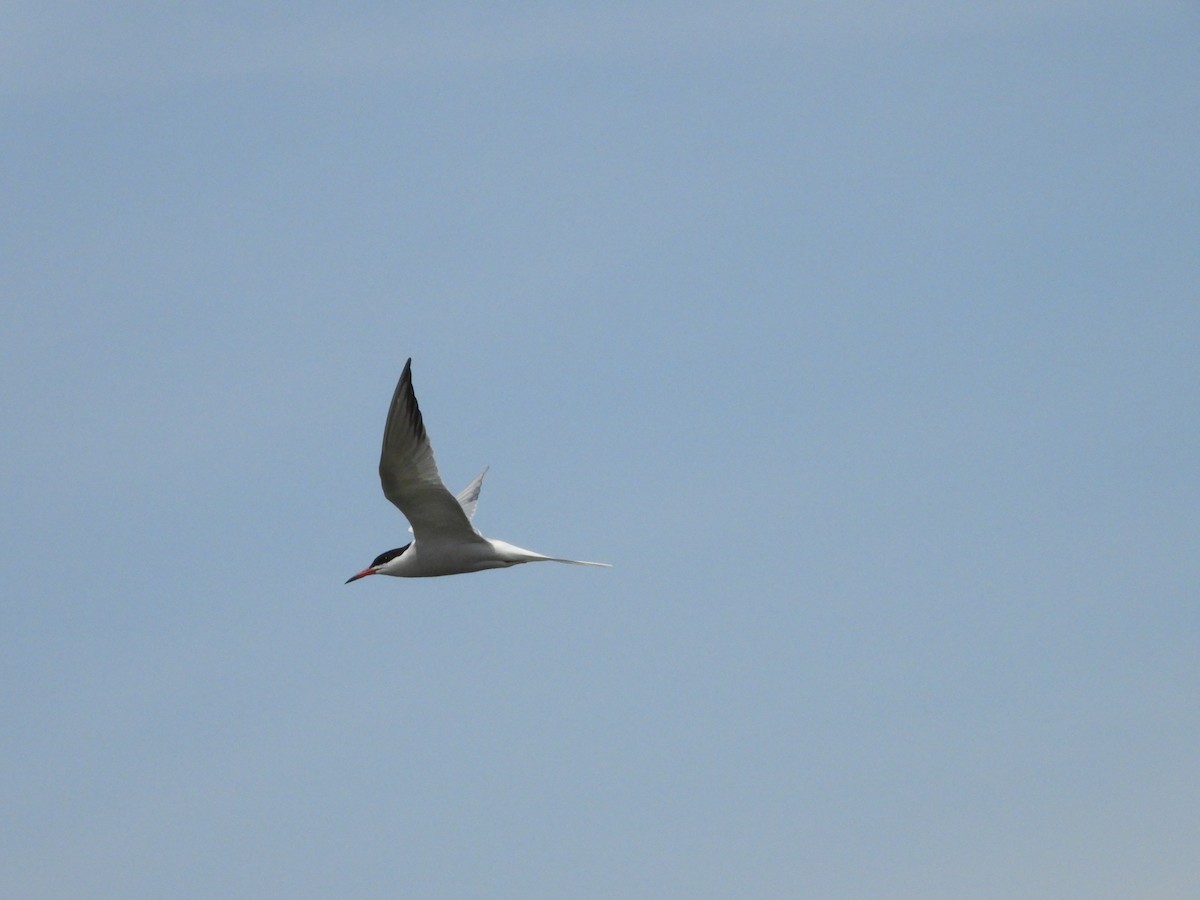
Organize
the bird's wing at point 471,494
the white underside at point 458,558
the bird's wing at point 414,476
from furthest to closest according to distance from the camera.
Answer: the bird's wing at point 471,494 < the white underside at point 458,558 < the bird's wing at point 414,476

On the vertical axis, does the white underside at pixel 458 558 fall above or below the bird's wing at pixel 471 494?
below

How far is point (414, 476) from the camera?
17000 millimetres

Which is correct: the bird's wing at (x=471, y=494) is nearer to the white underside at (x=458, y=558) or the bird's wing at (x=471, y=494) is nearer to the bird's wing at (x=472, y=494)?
the bird's wing at (x=472, y=494)

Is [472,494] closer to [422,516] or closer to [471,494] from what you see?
[471,494]

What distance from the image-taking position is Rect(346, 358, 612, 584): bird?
16.6m

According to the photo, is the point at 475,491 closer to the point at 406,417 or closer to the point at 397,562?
the point at 397,562

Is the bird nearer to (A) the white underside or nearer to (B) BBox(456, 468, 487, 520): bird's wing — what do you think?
(A) the white underside

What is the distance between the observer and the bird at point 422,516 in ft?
54.4

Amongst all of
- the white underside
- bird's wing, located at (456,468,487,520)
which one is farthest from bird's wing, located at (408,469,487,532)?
the white underside

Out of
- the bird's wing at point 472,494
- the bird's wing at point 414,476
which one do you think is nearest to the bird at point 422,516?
the bird's wing at point 414,476

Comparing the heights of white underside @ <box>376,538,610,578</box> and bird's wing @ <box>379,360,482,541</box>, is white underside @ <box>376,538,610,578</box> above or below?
below

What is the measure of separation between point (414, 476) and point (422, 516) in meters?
0.76

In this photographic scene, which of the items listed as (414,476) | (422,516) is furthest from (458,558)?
(414,476)

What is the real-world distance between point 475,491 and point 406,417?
475 cm
